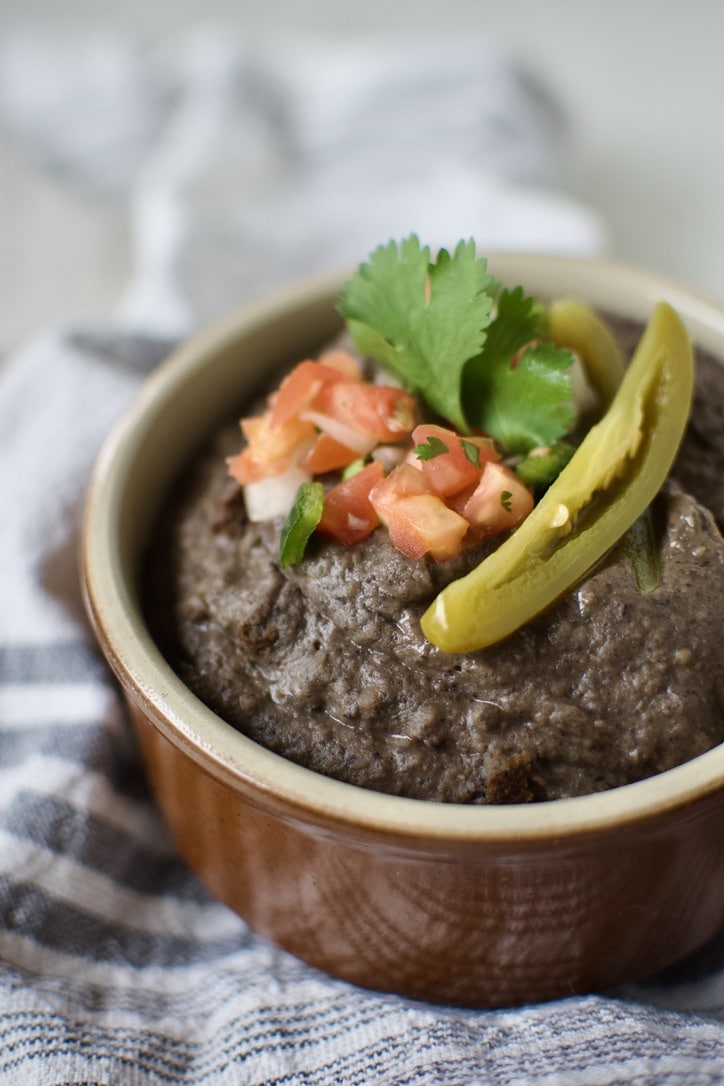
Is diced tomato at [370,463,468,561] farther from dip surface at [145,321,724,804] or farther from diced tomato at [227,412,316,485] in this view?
diced tomato at [227,412,316,485]

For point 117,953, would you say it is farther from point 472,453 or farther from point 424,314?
point 424,314

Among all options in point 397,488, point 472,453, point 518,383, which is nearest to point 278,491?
point 397,488

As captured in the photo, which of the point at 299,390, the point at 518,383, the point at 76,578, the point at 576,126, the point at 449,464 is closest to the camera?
the point at 449,464

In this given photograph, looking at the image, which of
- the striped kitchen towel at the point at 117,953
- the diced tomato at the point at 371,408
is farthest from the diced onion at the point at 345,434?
the striped kitchen towel at the point at 117,953

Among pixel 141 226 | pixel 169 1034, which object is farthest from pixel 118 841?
pixel 141 226

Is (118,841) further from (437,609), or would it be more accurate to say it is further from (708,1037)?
(708,1037)

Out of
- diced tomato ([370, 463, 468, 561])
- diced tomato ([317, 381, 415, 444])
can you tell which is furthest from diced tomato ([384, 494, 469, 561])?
diced tomato ([317, 381, 415, 444])
